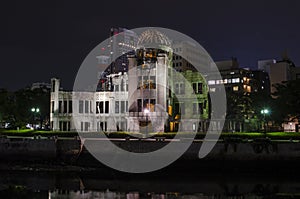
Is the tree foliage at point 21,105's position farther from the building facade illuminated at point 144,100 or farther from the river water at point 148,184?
the river water at point 148,184

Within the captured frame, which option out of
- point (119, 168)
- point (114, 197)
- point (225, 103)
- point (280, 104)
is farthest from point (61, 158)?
point (225, 103)

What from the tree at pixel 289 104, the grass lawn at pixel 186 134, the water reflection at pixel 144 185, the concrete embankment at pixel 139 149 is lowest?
the water reflection at pixel 144 185

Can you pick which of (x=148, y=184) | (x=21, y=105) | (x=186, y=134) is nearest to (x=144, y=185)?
(x=148, y=184)

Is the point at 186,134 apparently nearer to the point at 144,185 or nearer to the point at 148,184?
the point at 148,184

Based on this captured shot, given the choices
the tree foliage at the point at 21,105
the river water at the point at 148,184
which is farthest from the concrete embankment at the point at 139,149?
the tree foliage at the point at 21,105

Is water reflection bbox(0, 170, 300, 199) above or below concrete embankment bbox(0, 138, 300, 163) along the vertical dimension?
below

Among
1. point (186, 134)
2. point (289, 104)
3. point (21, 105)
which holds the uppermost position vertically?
point (21, 105)

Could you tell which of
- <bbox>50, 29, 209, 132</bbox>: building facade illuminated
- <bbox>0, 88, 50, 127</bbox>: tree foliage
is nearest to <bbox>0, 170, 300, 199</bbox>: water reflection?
<bbox>50, 29, 209, 132</bbox>: building facade illuminated

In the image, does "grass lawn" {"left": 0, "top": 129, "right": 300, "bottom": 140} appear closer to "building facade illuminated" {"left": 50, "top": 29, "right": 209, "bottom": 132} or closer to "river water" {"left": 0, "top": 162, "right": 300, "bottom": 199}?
"building facade illuminated" {"left": 50, "top": 29, "right": 209, "bottom": 132}

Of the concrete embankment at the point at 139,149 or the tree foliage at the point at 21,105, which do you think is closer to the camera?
the concrete embankment at the point at 139,149

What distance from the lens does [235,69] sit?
468ft

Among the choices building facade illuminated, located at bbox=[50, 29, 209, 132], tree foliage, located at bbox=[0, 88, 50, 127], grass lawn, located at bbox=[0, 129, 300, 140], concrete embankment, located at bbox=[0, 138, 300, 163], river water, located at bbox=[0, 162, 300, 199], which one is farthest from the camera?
tree foliage, located at bbox=[0, 88, 50, 127]

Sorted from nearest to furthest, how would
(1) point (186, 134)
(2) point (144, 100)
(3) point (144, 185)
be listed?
(3) point (144, 185) < (1) point (186, 134) < (2) point (144, 100)

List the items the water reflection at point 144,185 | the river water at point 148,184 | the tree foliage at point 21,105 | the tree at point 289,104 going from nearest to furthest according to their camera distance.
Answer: the water reflection at point 144,185 < the river water at point 148,184 < the tree at point 289,104 < the tree foliage at point 21,105
